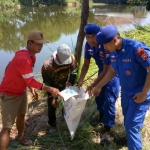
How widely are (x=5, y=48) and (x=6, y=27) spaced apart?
5.12m

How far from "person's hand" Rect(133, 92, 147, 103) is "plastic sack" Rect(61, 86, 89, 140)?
637 mm

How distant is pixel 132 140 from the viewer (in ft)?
7.36

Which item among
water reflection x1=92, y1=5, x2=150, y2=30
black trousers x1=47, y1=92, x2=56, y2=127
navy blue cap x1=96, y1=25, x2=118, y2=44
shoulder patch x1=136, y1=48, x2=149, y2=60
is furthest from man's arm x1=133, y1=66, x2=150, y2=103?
water reflection x1=92, y1=5, x2=150, y2=30

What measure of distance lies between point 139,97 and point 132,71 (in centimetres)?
25

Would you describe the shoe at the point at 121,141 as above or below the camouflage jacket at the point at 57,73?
below

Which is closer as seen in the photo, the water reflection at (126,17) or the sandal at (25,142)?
the sandal at (25,142)

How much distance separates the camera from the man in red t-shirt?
2391mm

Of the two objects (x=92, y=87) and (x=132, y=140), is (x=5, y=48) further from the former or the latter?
(x=132, y=140)

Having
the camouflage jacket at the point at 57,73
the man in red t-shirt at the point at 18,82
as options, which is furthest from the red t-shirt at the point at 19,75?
the camouflage jacket at the point at 57,73

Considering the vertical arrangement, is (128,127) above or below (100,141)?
above

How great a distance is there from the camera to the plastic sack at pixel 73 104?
104 inches

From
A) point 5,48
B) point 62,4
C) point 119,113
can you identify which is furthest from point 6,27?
point 62,4

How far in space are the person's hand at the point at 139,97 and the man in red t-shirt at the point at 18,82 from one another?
843mm

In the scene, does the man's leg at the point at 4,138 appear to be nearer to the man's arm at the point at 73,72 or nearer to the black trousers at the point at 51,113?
the black trousers at the point at 51,113
